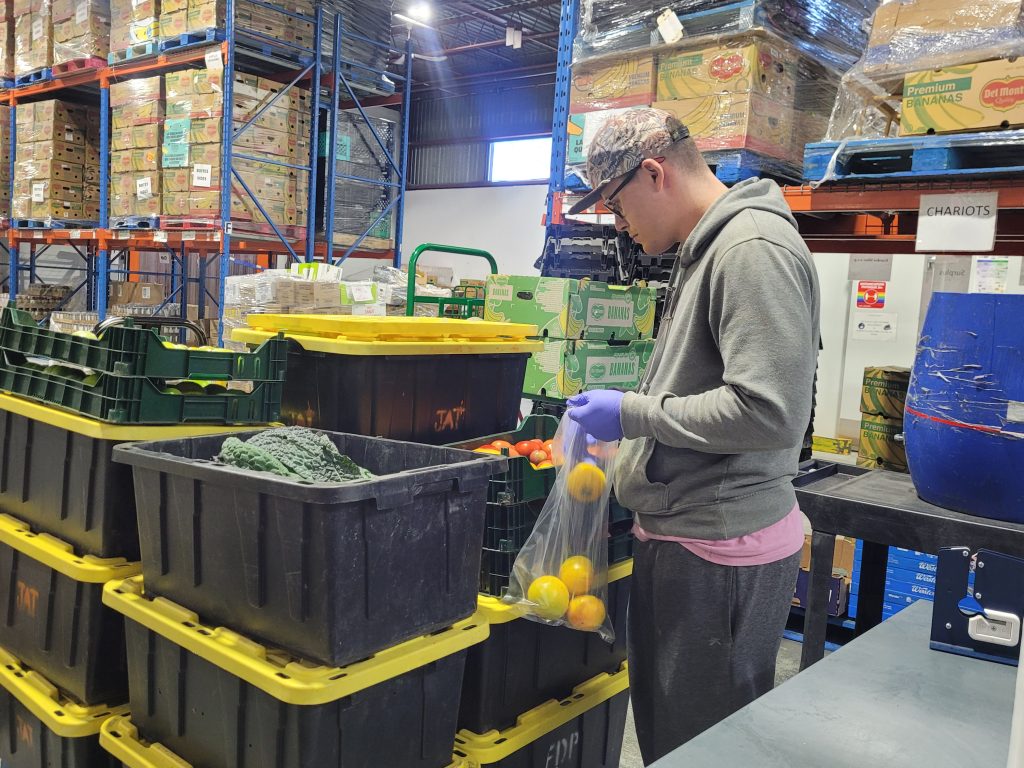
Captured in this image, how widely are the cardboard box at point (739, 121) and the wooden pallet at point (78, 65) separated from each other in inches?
226

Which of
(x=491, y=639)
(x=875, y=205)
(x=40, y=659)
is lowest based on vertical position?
(x=40, y=659)

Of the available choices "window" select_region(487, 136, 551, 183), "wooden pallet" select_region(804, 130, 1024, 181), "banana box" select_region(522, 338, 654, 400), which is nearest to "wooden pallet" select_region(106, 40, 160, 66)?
"banana box" select_region(522, 338, 654, 400)

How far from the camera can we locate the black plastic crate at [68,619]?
7.41 ft

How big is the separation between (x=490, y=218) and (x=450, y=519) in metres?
13.2

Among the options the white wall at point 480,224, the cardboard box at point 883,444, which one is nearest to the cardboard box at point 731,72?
the cardboard box at point 883,444

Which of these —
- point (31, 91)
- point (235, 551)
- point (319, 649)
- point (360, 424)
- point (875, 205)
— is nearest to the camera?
point (319, 649)

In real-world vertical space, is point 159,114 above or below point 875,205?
above

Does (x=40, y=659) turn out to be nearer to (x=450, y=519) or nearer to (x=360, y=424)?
(x=360, y=424)

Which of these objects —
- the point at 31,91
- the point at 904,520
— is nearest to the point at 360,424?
the point at 904,520

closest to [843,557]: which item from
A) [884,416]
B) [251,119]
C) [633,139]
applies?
[884,416]

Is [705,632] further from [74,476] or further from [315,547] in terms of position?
[74,476]

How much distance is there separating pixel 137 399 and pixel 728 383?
59.6 inches

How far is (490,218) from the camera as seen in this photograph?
48.1 feet

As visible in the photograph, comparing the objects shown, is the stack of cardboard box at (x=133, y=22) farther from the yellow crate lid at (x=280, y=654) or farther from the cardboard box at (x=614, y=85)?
the yellow crate lid at (x=280, y=654)
